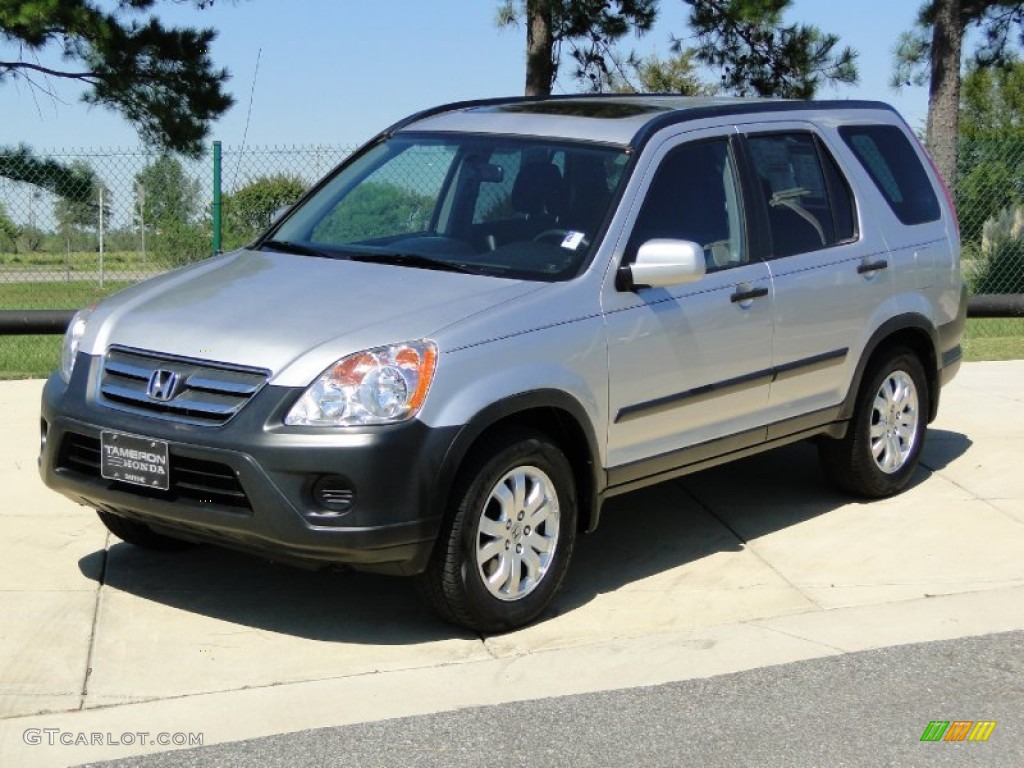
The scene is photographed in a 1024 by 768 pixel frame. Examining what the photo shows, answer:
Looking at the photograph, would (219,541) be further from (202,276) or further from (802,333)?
(802,333)

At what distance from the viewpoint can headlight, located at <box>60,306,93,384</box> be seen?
6141mm

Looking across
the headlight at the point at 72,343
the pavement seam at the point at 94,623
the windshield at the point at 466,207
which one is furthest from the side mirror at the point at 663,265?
the pavement seam at the point at 94,623

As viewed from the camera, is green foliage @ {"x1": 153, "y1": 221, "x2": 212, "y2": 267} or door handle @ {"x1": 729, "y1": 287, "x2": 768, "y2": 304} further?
green foliage @ {"x1": 153, "y1": 221, "x2": 212, "y2": 267}

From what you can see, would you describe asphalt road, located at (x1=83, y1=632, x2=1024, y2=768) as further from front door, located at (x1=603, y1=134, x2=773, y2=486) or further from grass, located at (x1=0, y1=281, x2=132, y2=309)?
grass, located at (x1=0, y1=281, x2=132, y2=309)

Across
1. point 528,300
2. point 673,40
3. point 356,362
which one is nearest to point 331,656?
point 356,362

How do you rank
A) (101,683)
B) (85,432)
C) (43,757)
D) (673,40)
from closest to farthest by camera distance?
(43,757), (101,683), (85,432), (673,40)

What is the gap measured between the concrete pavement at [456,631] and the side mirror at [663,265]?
1.29 m

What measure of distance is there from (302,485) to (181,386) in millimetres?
603

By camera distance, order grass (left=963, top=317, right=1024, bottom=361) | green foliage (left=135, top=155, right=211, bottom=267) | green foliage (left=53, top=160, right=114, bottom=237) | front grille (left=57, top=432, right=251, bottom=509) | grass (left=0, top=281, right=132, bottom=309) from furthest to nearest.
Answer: grass (left=0, top=281, right=132, bottom=309) → green foliage (left=135, top=155, right=211, bottom=267) → green foliage (left=53, top=160, right=114, bottom=237) → grass (left=963, top=317, right=1024, bottom=361) → front grille (left=57, top=432, right=251, bottom=509)

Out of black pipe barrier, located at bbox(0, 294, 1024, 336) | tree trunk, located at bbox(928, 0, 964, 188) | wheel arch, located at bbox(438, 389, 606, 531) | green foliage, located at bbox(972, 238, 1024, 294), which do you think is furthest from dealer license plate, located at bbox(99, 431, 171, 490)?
tree trunk, located at bbox(928, 0, 964, 188)

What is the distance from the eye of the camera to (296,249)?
6.81 metres

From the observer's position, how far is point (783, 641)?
602 cm

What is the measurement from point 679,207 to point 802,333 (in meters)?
0.92

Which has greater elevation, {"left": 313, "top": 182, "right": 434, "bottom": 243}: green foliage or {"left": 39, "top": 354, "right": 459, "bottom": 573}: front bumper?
{"left": 313, "top": 182, "right": 434, "bottom": 243}: green foliage
